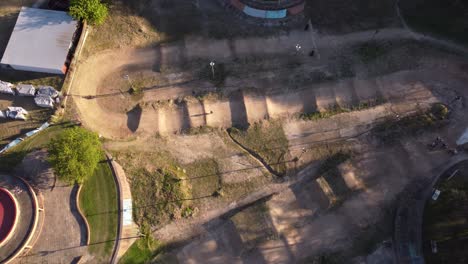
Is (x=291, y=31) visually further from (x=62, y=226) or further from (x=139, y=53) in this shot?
(x=62, y=226)

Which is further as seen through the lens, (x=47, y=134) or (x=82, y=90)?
(x=82, y=90)

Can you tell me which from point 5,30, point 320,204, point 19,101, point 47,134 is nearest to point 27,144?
point 47,134

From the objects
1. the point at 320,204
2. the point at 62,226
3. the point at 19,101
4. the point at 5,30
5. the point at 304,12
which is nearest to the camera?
the point at 62,226

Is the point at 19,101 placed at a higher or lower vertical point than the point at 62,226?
higher

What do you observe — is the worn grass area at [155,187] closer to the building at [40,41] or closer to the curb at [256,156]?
the curb at [256,156]

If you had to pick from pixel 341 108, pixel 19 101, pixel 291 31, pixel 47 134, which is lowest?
pixel 341 108

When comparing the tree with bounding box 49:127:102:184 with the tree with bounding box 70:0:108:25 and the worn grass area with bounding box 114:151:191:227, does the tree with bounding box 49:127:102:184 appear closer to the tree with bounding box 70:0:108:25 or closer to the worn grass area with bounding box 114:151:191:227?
the worn grass area with bounding box 114:151:191:227
